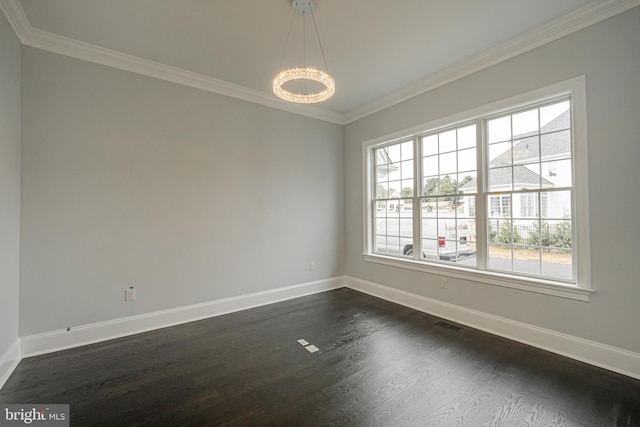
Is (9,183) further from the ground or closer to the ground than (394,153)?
closer to the ground

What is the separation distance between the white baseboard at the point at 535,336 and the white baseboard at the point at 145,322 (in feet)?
5.78

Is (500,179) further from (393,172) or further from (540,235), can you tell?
(393,172)

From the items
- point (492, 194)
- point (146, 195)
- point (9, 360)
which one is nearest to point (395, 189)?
point (492, 194)

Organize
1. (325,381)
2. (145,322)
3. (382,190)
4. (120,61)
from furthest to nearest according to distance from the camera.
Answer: (382,190), (145,322), (120,61), (325,381)

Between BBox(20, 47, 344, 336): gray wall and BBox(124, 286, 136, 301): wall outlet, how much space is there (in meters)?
0.05

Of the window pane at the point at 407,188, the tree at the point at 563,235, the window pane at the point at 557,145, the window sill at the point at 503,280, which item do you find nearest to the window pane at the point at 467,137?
the window pane at the point at 557,145

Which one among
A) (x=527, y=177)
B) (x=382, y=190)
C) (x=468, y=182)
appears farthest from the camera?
(x=382, y=190)

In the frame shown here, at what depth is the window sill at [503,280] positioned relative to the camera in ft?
7.91

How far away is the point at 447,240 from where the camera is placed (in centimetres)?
348

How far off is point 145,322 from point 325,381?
7.16 ft

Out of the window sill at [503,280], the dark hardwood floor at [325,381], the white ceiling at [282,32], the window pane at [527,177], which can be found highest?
the white ceiling at [282,32]

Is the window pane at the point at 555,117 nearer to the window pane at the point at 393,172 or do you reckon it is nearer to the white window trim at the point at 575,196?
the white window trim at the point at 575,196

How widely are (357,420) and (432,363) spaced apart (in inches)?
38.1

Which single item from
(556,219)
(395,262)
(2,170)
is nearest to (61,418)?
(2,170)
